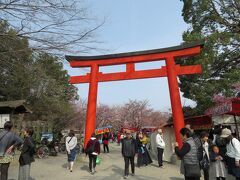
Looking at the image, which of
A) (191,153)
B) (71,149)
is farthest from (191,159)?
(71,149)

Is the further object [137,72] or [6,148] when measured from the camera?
[137,72]

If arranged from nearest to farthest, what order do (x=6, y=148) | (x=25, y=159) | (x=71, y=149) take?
(x=6, y=148) < (x=25, y=159) < (x=71, y=149)

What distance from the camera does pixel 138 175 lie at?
33.2 feet

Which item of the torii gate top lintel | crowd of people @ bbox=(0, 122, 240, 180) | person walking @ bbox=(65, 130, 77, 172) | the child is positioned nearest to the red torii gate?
the torii gate top lintel

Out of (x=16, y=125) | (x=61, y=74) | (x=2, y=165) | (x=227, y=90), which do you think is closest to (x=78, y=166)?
(x=2, y=165)

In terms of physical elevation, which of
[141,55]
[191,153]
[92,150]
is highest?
[141,55]

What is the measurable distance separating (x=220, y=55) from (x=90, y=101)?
7.80 m

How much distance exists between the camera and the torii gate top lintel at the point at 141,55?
14.7 meters

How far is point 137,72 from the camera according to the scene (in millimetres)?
15461

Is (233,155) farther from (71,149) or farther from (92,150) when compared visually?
(71,149)

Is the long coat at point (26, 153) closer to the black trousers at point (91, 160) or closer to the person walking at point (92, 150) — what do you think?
the person walking at point (92, 150)

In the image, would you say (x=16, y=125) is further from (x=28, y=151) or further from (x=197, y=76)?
(x=197, y=76)

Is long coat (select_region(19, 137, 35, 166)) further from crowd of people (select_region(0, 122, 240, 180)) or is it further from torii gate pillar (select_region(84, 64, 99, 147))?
torii gate pillar (select_region(84, 64, 99, 147))

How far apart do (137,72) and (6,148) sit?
9665mm
